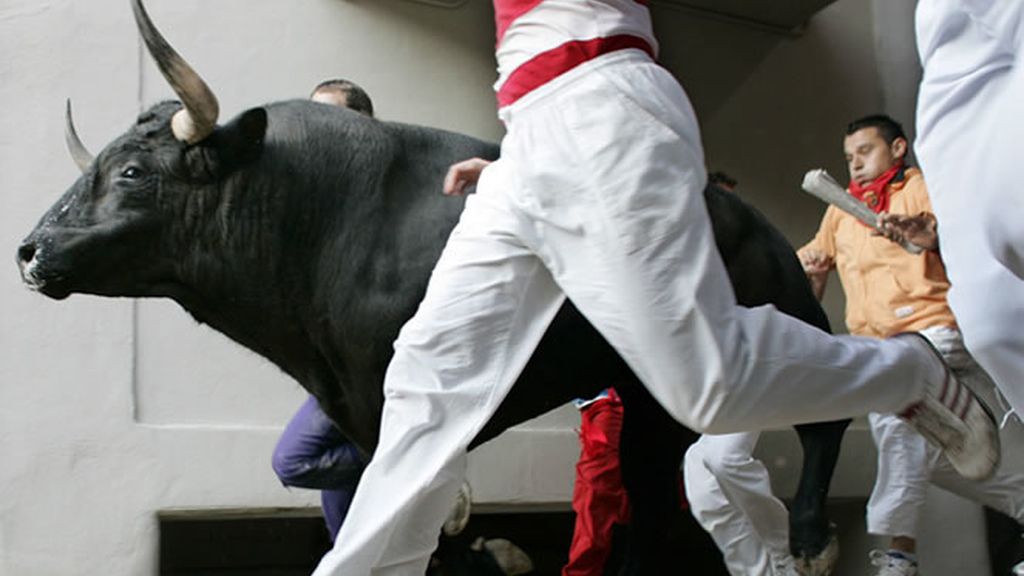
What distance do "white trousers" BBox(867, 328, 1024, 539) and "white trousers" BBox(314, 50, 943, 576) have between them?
189cm

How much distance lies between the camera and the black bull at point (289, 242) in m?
3.48

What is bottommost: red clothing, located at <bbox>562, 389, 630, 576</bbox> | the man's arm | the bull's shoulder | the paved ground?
the paved ground

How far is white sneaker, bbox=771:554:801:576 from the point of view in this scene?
4246mm

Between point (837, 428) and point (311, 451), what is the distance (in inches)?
67.4

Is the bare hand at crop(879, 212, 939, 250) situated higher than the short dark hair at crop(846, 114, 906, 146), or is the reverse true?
the short dark hair at crop(846, 114, 906, 146)

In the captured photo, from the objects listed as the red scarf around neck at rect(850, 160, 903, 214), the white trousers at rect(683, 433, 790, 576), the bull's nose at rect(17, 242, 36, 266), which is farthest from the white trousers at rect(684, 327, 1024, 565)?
the bull's nose at rect(17, 242, 36, 266)

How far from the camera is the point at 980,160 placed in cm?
240

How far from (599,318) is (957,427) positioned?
83 cm

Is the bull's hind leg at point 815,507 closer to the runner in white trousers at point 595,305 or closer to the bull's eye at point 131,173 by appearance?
the runner in white trousers at point 595,305

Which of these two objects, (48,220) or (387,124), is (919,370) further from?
(48,220)

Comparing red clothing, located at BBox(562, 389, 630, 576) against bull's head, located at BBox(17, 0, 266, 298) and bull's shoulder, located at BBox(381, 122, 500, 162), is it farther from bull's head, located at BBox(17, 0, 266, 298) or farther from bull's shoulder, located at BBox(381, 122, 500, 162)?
bull's head, located at BBox(17, 0, 266, 298)

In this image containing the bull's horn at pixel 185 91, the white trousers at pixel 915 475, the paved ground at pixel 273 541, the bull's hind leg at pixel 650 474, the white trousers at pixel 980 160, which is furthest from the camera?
the paved ground at pixel 273 541

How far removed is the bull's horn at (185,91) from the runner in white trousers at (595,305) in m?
0.89

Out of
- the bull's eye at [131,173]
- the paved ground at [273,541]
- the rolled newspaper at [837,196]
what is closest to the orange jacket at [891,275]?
the rolled newspaper at [837,196]
